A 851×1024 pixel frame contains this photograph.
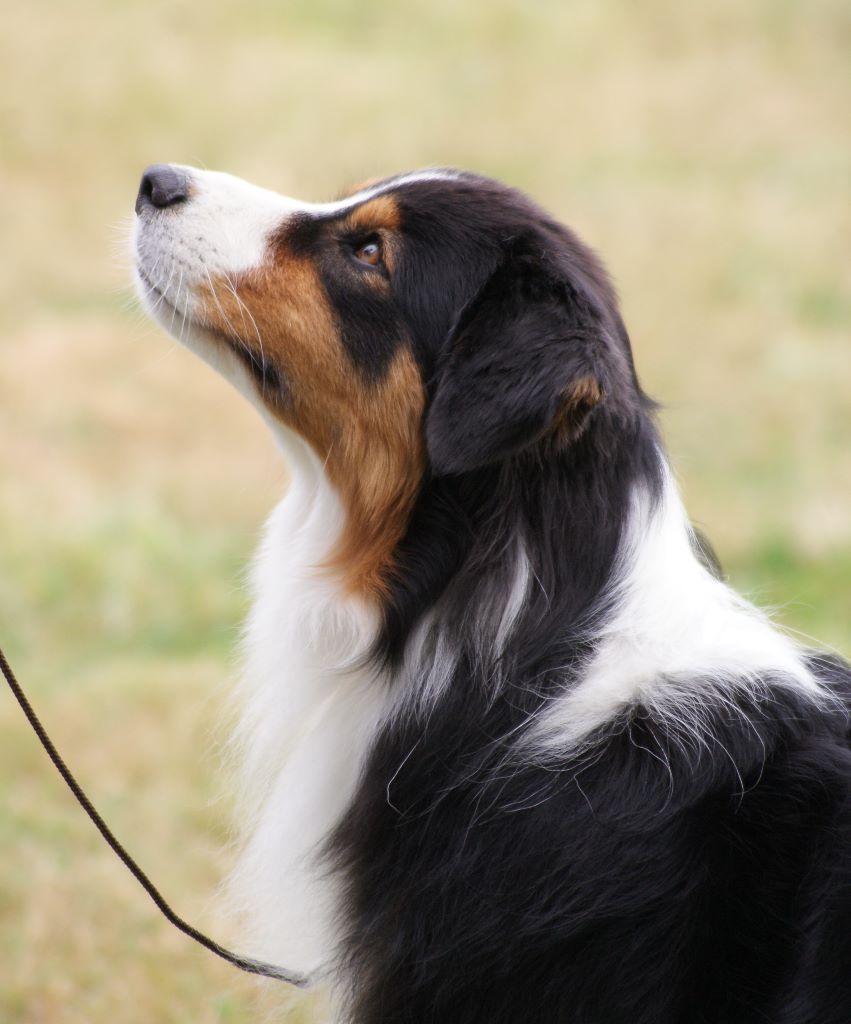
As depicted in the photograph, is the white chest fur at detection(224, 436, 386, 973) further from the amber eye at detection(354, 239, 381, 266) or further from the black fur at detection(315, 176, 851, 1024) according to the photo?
the amber eye at detection(354, 239, 381, 266)

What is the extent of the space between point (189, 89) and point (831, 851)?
17604 mm

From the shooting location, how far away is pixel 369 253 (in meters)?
3.57

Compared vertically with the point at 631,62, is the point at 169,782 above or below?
below

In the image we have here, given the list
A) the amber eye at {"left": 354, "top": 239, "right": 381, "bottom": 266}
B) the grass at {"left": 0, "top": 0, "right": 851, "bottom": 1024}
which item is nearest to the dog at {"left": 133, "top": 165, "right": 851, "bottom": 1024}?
the amber eye at {"left": 354, "top": 239, "right": 381, "bottom": 266}

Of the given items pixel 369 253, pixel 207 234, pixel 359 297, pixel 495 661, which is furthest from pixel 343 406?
pixel 495 661

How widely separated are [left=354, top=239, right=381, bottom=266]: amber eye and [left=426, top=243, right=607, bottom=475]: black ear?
1.26ft

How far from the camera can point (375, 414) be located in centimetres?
347

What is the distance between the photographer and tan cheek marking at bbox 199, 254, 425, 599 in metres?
3.44

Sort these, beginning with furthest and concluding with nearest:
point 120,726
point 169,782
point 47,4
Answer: point 47,4 < point 120,726 < point 169,782

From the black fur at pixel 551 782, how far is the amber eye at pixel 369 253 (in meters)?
0.20

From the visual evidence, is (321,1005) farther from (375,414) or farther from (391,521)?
(375,414)

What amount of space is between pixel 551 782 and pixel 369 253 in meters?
1.44

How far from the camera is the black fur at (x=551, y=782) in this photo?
3062mm

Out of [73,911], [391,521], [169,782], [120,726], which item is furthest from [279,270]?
[120,726]
